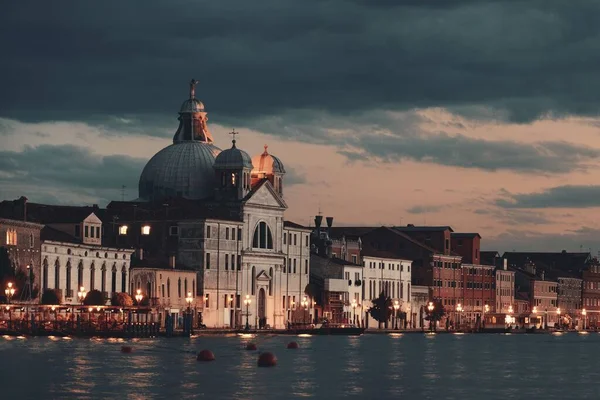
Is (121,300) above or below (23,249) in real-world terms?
below

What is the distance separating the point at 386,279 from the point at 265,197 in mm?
26586

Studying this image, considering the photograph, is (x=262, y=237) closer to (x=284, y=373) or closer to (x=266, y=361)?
(x=266, y=361)

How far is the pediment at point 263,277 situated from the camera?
16138 centimetres

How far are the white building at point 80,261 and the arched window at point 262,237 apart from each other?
2136 centimetres

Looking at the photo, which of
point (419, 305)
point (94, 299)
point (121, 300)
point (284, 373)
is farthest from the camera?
point (419, 305)

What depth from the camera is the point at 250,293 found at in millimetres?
160375

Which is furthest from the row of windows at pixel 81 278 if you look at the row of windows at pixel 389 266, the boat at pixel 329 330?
the row of windows at pixel 389 266

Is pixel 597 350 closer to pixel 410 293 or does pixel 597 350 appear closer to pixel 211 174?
pixel 211 174

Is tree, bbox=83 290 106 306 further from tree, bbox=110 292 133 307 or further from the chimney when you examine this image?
the chimney

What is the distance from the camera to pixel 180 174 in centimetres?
16338

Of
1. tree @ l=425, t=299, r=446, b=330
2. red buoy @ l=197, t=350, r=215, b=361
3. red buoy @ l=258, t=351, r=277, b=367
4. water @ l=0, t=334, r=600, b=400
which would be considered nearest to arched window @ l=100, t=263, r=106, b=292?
water @ l=0, t=334, r=600, b=400

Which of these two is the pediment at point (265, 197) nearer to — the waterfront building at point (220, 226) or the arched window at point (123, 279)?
the waterfront building at point (220, 226)

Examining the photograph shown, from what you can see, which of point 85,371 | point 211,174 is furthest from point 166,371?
point 211,174

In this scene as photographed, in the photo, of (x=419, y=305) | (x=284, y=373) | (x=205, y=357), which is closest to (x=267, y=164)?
(x=419, y=305)
